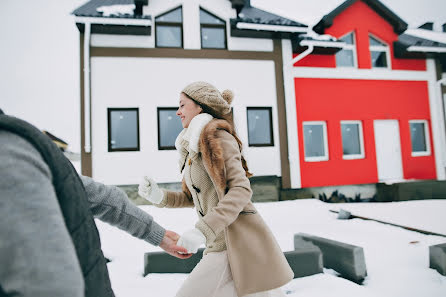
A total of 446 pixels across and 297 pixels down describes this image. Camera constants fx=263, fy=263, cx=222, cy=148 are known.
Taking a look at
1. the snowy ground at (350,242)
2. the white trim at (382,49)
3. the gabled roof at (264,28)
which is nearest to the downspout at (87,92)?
the snowy ground at (350,242)

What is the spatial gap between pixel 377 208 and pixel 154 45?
7.27 meters

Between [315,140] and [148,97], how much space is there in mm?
5337

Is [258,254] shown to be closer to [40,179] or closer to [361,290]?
[40,179]

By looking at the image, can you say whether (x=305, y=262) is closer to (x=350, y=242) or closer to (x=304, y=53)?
(x=350, y=242)

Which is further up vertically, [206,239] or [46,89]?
[46,89]

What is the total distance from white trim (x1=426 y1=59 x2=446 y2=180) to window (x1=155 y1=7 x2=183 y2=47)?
29.1 feet

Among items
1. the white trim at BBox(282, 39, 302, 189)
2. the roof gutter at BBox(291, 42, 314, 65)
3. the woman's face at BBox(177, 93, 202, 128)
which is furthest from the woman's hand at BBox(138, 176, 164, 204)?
the roof gutter at BBox(291, 42, 314, 65)

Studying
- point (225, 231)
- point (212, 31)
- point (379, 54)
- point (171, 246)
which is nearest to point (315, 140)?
point (379, 54)

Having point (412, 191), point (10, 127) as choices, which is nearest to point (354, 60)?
point (412, 191)

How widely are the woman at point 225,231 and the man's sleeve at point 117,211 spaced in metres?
0.19

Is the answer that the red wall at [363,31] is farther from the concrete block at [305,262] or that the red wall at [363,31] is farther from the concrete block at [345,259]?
the concrete block at [305,262]

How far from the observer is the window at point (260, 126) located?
7.86 meters

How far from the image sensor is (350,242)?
397cm

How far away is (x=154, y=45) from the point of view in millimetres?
7426
